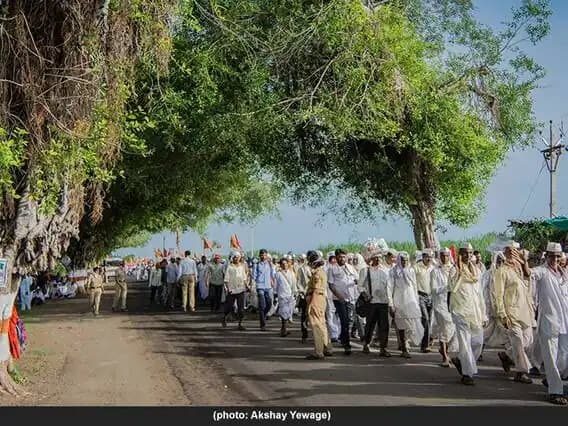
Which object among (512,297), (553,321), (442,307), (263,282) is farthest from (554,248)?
(263,282)

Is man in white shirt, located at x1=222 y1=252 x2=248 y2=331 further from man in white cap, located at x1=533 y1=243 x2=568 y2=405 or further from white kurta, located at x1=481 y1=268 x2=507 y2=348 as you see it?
man in white cap, located at x1=533 y1=243 x2=568 y2=405

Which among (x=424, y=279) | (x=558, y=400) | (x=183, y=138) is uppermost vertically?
(x=183, y=138)

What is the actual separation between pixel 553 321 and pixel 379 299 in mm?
3979

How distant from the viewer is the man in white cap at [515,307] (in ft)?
32.2

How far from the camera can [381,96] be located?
18.5 metres

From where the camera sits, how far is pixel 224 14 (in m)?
18.9

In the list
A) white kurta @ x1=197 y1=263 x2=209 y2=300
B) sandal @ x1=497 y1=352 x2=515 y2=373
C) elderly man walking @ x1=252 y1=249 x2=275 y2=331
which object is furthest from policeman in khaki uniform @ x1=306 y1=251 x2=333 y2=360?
white kurta @ x1=197 y1=263 x2=209 y2=300

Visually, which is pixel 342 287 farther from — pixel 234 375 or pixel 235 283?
pixel 235 283

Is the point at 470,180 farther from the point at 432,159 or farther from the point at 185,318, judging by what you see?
the point at 185,318

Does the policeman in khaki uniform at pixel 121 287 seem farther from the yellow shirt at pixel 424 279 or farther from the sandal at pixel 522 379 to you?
the sandal at pixel 522 379

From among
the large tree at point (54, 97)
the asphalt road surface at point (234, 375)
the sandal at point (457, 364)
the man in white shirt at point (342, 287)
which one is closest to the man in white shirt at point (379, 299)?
the asphalt road surface at point (234, 375)

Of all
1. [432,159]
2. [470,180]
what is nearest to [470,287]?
[432,159]

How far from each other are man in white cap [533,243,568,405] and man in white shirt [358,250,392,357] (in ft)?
11.5

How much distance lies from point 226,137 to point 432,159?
539 centimetres
